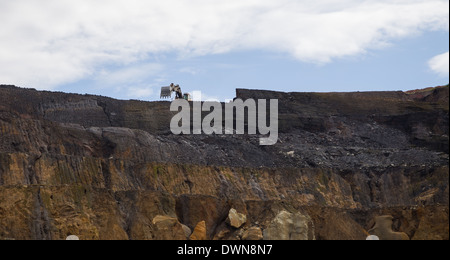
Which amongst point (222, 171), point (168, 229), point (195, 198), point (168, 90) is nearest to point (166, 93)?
point (168, 90)

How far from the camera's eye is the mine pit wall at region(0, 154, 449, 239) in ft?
116

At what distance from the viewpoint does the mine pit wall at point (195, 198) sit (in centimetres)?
3524

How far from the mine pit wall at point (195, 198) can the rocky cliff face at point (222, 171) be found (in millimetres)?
55

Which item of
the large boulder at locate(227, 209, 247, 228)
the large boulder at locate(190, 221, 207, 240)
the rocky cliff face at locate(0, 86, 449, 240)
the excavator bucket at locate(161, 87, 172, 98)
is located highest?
the excavator bucket at locate(161, 87, 172, 98)

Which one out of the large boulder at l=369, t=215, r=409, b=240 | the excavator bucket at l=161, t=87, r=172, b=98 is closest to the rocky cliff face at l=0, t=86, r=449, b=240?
the large boulder at l=369, t=215, r=409, b=240

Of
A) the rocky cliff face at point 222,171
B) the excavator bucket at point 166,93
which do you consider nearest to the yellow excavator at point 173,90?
the excavator bucket at point 166,93

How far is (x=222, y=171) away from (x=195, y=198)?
32.9ft

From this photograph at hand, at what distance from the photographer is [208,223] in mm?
40312

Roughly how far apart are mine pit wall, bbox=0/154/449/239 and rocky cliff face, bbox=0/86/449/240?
2.2 inches

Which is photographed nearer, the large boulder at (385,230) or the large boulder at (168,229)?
the large boulder at (168,229)

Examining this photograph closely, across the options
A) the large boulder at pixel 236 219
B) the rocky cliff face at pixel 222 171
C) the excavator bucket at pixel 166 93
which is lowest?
the large boulder at pixel 236 219

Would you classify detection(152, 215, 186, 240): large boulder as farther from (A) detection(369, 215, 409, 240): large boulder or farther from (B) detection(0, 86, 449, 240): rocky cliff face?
(A) detection(369, 215, 409, 240): large boulder

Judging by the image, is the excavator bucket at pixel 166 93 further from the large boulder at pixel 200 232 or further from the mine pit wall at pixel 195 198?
the large boulder at pixel 200 232
